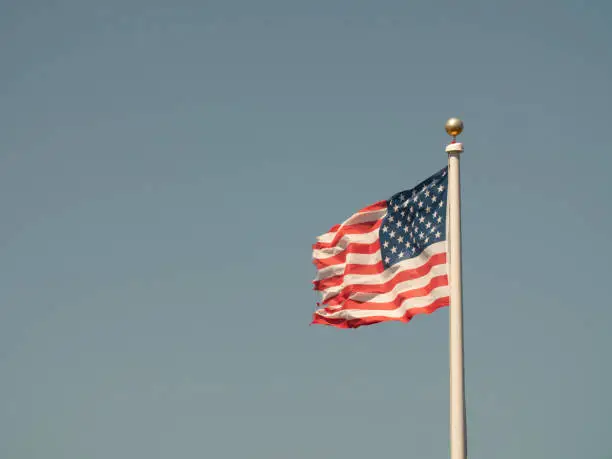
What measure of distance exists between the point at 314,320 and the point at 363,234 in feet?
7.60

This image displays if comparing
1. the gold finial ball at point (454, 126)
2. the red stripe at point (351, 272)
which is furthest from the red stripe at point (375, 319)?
the gold finial ball at point (454, 126)

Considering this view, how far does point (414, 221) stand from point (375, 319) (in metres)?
2.35

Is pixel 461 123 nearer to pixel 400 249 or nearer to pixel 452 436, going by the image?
pixel 400 249

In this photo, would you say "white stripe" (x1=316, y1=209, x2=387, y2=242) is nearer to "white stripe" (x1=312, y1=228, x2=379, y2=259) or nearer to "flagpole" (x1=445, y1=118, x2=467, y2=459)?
"white stripe" (x1=312, y1=228, x2=379, y2=259)

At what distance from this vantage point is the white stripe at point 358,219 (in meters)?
22.6

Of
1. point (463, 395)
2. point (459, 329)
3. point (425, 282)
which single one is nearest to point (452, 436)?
point (463, 395)

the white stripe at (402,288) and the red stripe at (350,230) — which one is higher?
the red stripe at (350,230)

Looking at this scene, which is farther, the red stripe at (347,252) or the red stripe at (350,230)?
the red stripe at (350,230)

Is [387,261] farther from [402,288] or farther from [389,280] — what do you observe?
[402,288]

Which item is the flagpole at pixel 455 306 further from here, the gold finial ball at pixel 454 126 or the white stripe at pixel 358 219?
the white stripe at pixel 358 219

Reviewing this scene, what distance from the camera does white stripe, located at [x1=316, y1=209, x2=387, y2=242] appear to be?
74.1 ft

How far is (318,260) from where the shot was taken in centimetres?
2302

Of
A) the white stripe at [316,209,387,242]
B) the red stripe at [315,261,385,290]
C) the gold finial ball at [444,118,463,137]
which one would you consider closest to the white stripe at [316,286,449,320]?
the red stripe at [315,261,385,290]

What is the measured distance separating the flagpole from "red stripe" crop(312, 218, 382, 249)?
3.10 m
